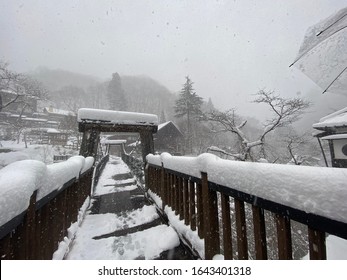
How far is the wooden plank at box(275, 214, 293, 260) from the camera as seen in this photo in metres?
1.12

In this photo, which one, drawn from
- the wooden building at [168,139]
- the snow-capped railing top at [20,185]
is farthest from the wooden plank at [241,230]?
the wooden building at [168,139]

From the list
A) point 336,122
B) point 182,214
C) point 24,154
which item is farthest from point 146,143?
point 24,154

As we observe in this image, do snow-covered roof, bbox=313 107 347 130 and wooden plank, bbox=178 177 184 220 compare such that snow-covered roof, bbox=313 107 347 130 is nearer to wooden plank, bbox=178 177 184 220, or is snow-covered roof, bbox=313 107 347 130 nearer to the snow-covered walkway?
the snow-covered walkway

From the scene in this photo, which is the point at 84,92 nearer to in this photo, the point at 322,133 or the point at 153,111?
the point at 153,111

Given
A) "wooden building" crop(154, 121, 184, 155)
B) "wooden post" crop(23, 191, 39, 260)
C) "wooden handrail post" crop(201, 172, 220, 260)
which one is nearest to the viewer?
"wooden post" crop(23, 191, 39, 260)

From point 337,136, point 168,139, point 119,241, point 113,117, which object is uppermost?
point 168,139

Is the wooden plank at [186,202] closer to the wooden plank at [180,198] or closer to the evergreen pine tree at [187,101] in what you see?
the wooden plank at [180,198]

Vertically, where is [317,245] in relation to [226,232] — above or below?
above

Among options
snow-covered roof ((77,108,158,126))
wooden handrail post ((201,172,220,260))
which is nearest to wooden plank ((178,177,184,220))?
wooden handrail post ((201,172,220,260))

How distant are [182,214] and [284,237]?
6.49 feet

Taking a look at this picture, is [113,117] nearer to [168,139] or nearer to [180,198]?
[180,198]

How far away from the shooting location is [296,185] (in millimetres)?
945

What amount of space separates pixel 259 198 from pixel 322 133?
13133 millimetres

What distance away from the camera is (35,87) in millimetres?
Answer: 33656
